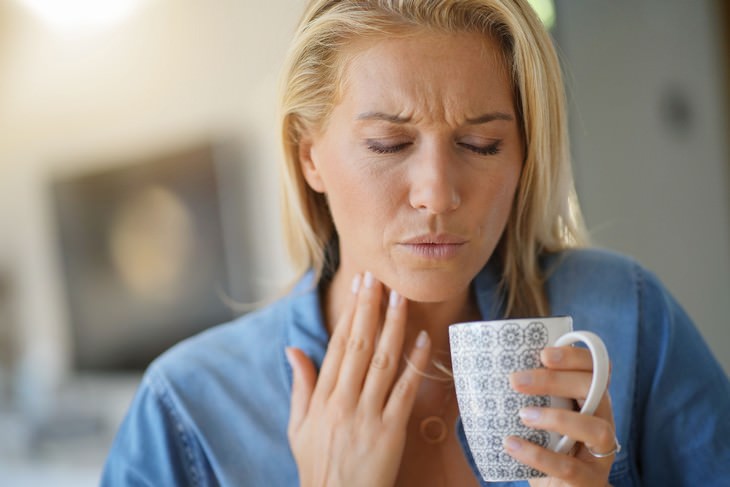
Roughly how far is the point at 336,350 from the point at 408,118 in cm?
28

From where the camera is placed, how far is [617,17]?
5.77 feet

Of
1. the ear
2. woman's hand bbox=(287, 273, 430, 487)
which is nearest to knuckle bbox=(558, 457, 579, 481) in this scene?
woman's hand bbox=(287, 273, 430, 487)

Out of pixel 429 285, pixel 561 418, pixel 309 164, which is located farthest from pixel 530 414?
pixel 309 164

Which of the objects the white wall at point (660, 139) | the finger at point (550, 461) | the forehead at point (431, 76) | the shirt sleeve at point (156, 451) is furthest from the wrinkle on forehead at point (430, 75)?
the white wall at point (660, 139)

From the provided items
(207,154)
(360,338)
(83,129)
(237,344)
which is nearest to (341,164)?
(360,338)

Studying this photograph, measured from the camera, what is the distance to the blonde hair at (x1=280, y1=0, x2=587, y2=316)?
0.87m

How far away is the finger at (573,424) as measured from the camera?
26.2 inches

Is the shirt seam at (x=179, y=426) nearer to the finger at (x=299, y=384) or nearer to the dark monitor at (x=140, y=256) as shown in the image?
the finger at (x=299, y=384)

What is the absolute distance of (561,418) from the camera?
0.67m

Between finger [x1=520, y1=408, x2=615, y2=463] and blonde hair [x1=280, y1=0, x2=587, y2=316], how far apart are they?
0.34 metres

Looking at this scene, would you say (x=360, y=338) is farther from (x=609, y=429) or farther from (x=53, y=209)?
(x=53, y=209)

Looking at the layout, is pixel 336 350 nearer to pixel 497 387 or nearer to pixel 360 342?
pixel 360 342

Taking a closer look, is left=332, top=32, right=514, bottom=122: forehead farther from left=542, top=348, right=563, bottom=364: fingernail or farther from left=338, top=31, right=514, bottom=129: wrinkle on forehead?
left=542, top=348, right=563, bottom=364: fingernail

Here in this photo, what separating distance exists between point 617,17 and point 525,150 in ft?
3.26
